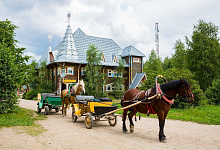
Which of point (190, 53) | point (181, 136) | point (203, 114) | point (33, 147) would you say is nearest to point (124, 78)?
point (190, 53)

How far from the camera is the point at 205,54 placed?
30469 millimetres

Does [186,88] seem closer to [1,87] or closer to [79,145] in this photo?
[79,145]

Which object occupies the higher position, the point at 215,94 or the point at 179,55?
the point at 179,55

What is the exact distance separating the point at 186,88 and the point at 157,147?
2258 millimetres

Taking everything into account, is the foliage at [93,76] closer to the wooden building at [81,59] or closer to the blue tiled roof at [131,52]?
the wooden building at [81,59]

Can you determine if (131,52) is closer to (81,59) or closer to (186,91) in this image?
(81,59)

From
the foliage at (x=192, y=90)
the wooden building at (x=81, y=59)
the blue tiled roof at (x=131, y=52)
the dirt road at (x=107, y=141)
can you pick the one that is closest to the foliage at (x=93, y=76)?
the wooden building at (x=81, y=59)

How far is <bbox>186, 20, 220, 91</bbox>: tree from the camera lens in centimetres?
3036

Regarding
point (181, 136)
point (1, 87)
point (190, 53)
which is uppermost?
point (190, 53)

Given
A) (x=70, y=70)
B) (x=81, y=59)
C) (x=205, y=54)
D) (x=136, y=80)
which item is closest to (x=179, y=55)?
(x=205, y=54)

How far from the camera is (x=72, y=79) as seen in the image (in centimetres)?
3016

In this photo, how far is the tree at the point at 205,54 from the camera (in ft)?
99.6

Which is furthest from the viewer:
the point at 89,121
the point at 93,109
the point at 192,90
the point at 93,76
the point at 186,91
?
the point at 93,76

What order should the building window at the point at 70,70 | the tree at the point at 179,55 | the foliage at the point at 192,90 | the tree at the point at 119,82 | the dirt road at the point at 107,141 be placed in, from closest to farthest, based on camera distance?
the dirt road at the point at 107,141 < the foliage at the point at 192,90 < the building window at the point at 70,70 < the tree at the point at 119,82 < the tree at the point at 179,55
